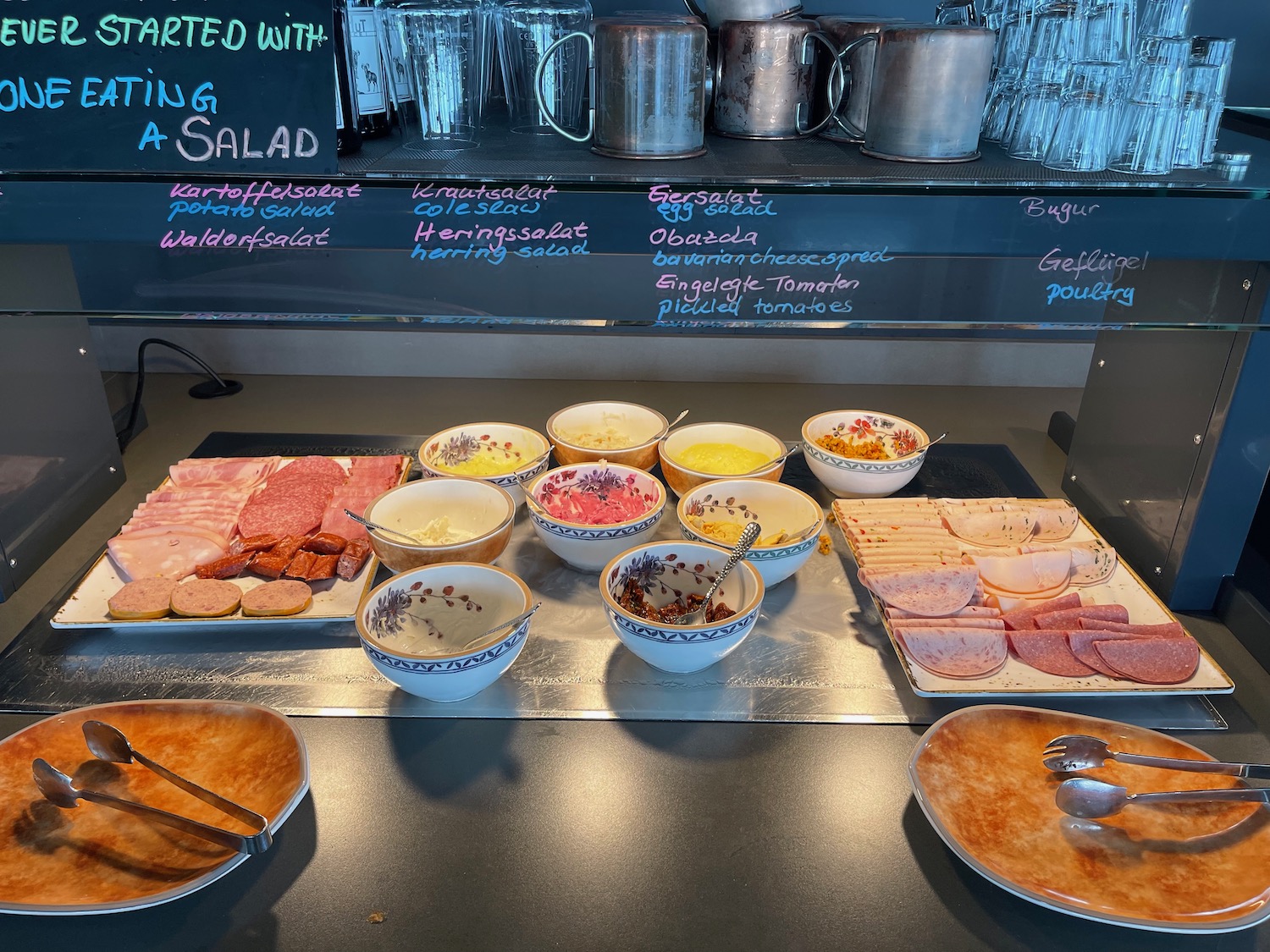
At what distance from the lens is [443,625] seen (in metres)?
0.95

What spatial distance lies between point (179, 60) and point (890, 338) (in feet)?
4.06

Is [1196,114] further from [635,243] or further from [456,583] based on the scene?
[456,583]

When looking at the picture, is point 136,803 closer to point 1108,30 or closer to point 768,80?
point 768,80

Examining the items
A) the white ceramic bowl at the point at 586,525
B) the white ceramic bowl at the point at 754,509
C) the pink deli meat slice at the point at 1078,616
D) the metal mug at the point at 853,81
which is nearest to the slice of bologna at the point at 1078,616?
the pink deli meat slice at the point at 1078,616

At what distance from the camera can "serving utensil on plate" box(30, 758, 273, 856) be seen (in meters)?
0.71

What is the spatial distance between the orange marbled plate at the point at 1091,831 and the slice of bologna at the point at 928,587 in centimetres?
13

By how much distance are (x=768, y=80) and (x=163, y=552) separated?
0.85 meters

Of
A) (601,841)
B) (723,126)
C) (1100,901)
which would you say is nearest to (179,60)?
(723,126)

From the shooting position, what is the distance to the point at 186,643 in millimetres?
982

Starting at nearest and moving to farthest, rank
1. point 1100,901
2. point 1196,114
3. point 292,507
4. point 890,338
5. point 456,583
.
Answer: point 1100,901, point 1196,114, point 456,583, point 292,507, point 890,338

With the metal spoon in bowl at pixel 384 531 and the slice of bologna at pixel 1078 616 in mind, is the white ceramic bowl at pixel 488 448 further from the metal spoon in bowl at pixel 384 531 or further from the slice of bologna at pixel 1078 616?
the slice of bologna at pixel 1078 616

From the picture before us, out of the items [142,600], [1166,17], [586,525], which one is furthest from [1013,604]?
[142,600]

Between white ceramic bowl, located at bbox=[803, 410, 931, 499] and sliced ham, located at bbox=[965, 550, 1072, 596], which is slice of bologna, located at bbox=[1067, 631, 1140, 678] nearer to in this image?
sliced ham, located at bbox=[965, 550, 1072, 596]

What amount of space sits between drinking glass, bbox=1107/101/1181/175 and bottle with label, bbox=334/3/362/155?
28.4 inches
